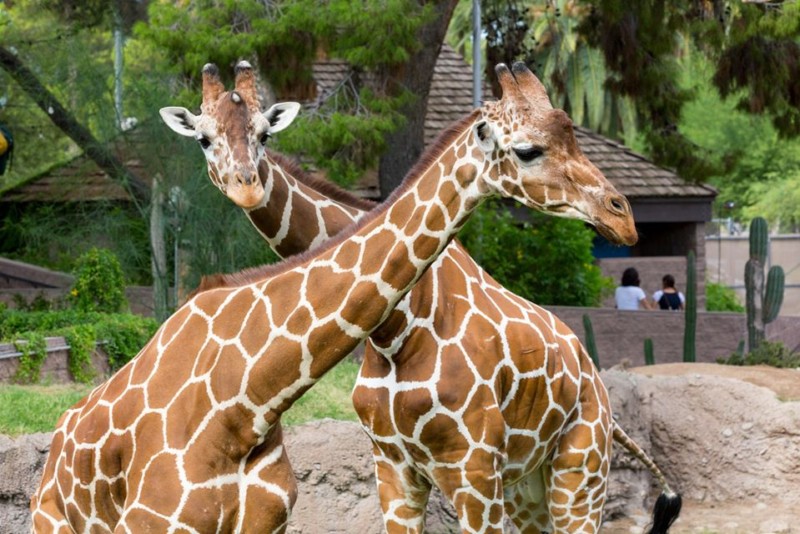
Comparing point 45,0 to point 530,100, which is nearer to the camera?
point 530,100

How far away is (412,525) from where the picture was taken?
5.89 meters

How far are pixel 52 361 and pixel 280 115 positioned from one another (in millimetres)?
5398

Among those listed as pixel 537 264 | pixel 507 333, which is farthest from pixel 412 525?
pixel 537 264

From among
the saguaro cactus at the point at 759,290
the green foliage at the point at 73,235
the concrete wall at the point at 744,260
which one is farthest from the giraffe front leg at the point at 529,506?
the concrete wall at the point at 744,260

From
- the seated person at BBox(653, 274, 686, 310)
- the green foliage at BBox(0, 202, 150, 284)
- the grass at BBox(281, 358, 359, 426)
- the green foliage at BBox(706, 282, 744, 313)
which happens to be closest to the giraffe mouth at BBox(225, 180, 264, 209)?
the grass at BBox(281, 358, 359, 426)

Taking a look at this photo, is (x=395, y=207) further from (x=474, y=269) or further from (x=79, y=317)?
→ (x=79, y=317)

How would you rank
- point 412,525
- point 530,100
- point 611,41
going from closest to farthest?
point 530,100 → point 412,525 → point 611,41

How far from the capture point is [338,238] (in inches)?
180

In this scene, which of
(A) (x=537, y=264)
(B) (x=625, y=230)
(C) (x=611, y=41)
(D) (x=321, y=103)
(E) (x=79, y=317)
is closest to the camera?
(B) (x=625, y=230)

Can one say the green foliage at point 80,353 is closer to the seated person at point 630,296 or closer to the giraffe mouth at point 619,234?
the giraffe mouth at point 619,234

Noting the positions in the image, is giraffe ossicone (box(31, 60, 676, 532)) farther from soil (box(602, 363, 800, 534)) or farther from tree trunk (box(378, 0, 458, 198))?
tree trunk (box(378, 0, 458, 198))

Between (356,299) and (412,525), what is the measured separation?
72.8 inches

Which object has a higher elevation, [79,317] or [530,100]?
[530,100]

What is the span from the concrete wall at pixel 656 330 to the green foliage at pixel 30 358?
25.6 feet
